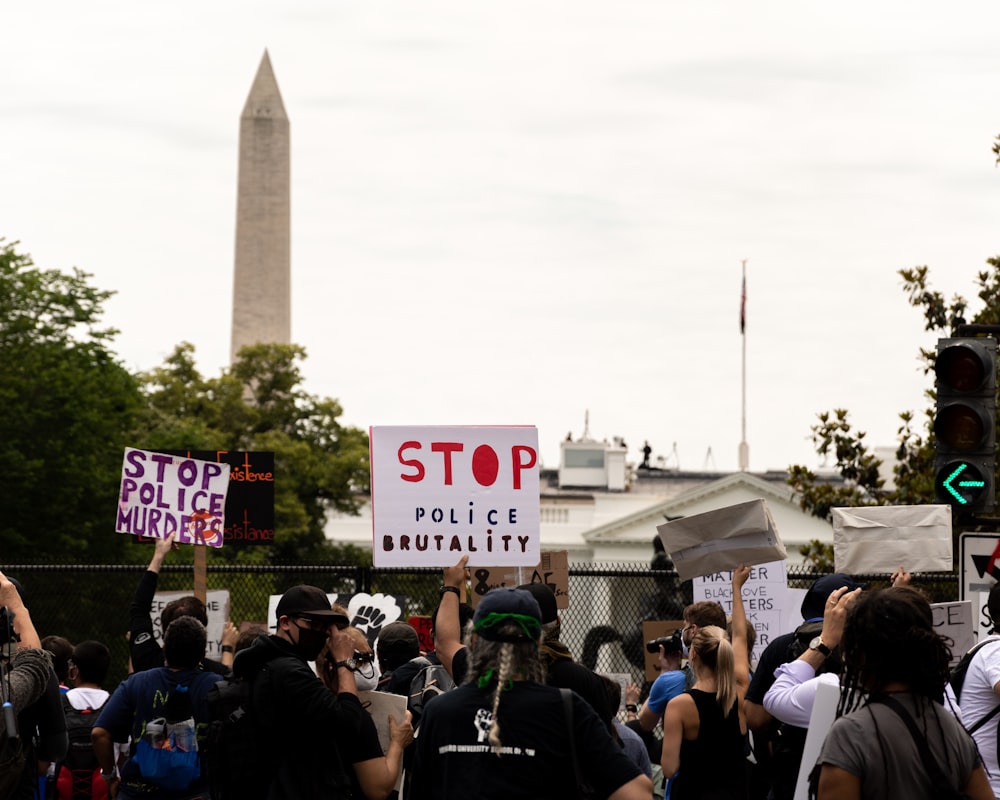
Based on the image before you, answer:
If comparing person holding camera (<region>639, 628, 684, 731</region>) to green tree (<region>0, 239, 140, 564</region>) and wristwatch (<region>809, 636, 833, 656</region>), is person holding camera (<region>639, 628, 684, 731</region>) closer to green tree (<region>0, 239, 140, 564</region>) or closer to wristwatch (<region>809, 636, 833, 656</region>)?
wristwatch (<region>809, 636, 833, 656</region>)

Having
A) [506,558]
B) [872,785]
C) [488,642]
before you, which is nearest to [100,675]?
[506,558]

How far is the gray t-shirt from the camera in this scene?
485 centimetres

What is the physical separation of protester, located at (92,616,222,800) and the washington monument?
252 feet

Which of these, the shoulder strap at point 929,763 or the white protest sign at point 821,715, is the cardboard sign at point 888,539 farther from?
the shoulder strap at point 929,763

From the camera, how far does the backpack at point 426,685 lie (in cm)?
728

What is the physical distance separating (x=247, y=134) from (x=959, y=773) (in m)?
80.9

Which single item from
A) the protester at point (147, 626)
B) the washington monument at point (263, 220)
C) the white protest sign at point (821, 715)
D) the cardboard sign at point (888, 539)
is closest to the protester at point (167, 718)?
the protester at point (147, 626)

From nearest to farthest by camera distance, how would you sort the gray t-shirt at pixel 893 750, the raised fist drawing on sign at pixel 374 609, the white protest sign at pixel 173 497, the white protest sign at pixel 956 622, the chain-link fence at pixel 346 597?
1. the gray t-shirt at pixel 893 750
2. the white protest sign at pixel 956 622
3. the white protest sign at pixel 173 497
4. the raised fist drawing on sign at pixel 374 609
5. the chain-link fence at pixel 346 597

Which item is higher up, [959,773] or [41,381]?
[41,381]

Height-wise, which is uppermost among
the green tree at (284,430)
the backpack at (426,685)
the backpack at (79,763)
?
the green tree at (284,430)

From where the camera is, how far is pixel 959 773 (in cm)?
495

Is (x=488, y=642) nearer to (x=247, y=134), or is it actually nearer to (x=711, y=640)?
(x=711, y=640)

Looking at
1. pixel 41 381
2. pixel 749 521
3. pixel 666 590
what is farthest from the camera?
pixel 41 381

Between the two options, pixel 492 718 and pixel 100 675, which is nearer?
pixel 492 718
